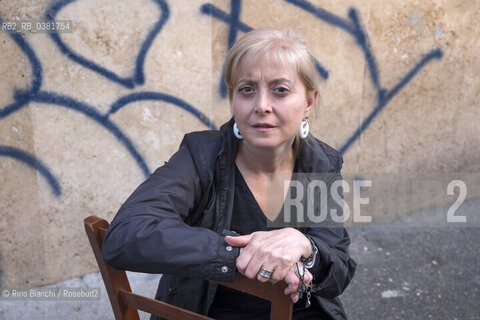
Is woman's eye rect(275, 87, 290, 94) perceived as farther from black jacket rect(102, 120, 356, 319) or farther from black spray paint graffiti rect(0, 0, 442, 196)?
black spray paint graffiti rect(0, 0, 442, 196)

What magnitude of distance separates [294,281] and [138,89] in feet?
5.93

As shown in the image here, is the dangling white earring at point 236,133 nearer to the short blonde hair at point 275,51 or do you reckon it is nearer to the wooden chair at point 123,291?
the short blonde hair at point 275,51

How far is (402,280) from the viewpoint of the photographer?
3111 millimetres

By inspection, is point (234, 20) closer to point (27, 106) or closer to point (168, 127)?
point (168, 127)

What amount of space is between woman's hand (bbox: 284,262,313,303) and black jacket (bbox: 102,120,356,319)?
0.38 feet

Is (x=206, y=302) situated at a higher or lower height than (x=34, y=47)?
lower

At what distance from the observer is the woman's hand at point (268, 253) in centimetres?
122

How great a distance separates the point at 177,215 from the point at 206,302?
339mm

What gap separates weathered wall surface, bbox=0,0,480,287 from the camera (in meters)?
2.48

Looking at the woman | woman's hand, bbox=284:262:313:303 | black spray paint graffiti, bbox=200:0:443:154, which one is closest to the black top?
the woman

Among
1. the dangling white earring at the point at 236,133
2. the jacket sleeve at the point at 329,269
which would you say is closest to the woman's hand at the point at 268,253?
the jacket sleeve at the point at 329,269

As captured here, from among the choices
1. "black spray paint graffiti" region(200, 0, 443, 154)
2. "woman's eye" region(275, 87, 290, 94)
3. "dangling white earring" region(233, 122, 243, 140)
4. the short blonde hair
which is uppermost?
"black spray paint graffiti" region(200, 0, 443, 154)

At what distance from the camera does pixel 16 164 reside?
2.52 meters

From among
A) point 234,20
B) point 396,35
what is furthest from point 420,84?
point 234,20
